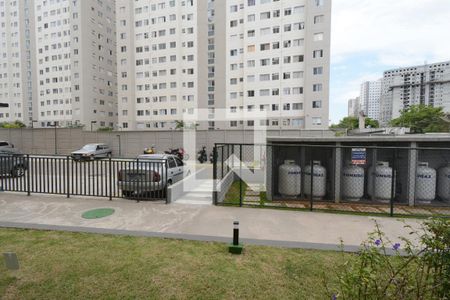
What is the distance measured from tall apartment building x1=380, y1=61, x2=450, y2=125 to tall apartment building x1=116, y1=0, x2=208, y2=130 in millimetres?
70072

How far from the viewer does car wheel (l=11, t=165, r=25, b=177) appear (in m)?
8.09

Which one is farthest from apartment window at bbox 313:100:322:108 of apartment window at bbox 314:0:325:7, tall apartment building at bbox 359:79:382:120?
tall apartment building at bbox 359:79:382:120

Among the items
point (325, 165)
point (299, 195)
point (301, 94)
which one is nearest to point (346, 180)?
point (325, 165)

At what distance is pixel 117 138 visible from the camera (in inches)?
1015

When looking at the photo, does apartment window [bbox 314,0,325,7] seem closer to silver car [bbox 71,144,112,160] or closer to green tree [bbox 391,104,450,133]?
green tree [bbox 391,104,450,133]

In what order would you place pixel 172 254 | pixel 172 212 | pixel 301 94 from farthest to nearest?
pixel 301 94, pixel 172 212, pixel 172 254

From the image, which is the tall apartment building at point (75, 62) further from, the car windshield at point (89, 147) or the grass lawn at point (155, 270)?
the grass lawn at point (155, 270)

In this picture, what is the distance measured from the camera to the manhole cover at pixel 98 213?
239 inches

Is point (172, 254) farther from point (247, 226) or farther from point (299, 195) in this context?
point (299, 195)

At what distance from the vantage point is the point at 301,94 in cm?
3725

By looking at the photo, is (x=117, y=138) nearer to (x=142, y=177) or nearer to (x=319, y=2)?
(x=142, y=177)

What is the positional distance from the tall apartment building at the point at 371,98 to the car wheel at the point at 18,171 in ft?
418

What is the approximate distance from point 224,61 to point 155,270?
138 feet

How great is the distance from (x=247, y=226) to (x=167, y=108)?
44030mm
